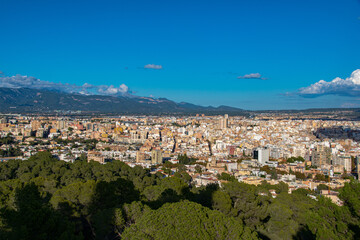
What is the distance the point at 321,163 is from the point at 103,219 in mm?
24043

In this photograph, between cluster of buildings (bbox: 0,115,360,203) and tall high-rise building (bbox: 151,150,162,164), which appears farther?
tall high-rise building (bbox: 151,150,162,164)

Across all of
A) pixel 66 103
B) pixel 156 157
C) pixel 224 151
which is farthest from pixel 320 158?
pixel 66 103

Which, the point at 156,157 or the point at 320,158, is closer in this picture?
the point at 156,157

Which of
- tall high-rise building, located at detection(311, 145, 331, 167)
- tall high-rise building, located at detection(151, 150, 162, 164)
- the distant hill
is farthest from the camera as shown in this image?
the distant hill

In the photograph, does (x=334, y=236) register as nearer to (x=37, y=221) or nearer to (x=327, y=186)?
(x=37, y=221)

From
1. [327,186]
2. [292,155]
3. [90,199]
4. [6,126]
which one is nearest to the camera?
[90,199]

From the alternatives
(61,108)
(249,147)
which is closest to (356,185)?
(249,147)

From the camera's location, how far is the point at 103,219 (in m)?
5.88

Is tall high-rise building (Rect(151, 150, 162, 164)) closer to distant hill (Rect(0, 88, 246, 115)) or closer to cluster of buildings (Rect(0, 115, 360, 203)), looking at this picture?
cluster of buildings (Rect(0, 115, 360, 203))

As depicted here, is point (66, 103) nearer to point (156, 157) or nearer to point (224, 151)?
point (224, 151)

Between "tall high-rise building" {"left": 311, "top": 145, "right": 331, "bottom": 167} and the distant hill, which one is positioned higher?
the distant hill

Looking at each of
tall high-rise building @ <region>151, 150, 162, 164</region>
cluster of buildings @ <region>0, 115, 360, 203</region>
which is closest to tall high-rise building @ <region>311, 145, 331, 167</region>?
cluster of buildings @ <region>0, 115, 360, 203</region>

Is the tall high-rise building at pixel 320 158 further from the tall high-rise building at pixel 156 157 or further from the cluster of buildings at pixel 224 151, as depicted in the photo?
the tall high-rise building at pixel 156 157

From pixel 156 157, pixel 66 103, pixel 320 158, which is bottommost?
pixel 320 158
